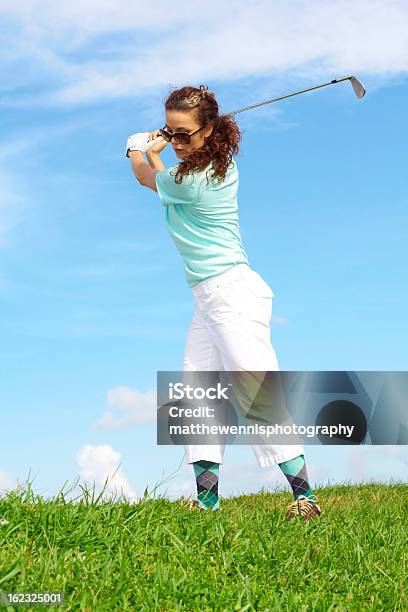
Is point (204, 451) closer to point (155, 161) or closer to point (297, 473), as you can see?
point (297, 473)

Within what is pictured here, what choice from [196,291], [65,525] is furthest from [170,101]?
[65,525]

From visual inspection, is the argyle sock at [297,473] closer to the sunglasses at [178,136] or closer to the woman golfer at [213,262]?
the woman golfer at [213,262]

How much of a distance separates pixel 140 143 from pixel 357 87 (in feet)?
5.99

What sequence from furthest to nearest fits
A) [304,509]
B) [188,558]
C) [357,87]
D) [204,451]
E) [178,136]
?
[357,87] < [204,451] < [178,136] < [304,509] < [188,558]

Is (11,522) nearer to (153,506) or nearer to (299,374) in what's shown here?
(153,506)

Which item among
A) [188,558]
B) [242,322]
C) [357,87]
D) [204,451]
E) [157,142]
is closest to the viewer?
[188,558]

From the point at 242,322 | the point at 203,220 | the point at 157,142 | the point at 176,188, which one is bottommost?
the point at 242,322

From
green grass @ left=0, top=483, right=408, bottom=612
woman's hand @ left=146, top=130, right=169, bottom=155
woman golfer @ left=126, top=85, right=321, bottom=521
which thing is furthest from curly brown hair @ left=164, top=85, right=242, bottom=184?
green grass @ left=0, top=483, right=408, bottom=612

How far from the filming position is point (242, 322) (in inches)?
224

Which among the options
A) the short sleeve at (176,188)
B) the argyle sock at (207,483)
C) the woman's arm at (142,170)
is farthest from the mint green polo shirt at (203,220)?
the argyle sock at (207,483)

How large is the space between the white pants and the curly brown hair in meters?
0.72

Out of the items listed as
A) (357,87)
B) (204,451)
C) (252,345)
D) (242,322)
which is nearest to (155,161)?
(242,322)

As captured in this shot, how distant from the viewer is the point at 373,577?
4410 mm

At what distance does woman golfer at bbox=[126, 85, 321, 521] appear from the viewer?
18.7 ft
